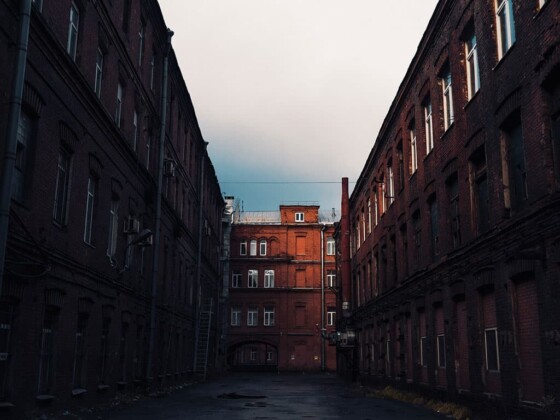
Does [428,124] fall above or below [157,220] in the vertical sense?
above

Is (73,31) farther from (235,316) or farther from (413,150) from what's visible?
(235,316)

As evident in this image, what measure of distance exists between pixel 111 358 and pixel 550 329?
11818mm

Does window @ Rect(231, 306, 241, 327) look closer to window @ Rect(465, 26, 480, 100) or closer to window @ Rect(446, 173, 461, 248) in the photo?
window @ Rect(446, 173, 461, 248)

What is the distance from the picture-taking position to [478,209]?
1523cm

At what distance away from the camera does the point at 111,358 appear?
Result: 690 inches

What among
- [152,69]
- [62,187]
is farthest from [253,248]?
[62,187]

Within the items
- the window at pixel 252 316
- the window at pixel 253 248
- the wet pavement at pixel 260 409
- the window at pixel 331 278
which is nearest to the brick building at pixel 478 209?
the wet pavement at pixel 260 409

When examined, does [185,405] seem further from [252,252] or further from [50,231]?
[252,252]

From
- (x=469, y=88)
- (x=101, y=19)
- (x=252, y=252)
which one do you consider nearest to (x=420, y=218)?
(x=469, y=88)

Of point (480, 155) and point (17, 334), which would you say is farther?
point (480, 155)

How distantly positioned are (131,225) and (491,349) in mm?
10616

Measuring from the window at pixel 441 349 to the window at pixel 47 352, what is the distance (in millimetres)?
10877

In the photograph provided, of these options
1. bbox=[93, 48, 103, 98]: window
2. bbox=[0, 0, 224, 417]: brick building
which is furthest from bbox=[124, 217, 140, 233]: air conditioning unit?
bbox=[93, 48, 103, 98]: window

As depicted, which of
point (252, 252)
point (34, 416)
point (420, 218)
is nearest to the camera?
point (34, 416)
